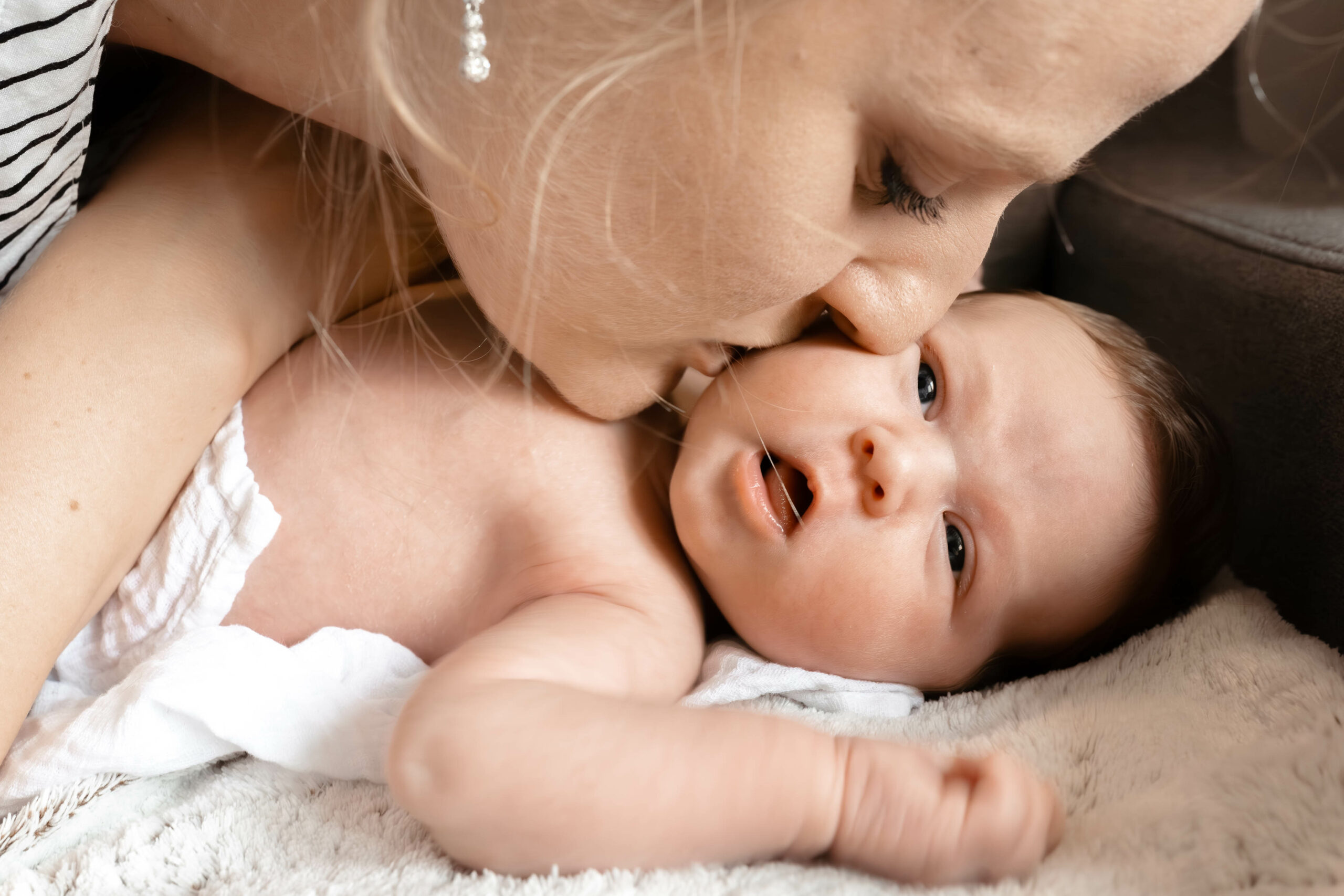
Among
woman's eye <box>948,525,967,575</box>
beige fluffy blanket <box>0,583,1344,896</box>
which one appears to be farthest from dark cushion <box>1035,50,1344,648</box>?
woman's eye <box>948,525,967,575</box>

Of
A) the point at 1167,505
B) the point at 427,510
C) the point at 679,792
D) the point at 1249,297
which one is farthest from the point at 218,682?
the point at 1249,297

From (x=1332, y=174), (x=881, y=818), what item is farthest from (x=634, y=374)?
(x=1332, y=174)

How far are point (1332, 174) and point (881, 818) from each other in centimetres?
99

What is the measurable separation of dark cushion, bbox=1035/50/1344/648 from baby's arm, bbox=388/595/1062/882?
488mm

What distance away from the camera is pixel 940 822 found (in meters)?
0.64

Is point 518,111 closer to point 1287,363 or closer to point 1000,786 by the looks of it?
point 1000,786

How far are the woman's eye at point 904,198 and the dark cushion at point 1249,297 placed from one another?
48cm

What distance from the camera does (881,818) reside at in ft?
2.11

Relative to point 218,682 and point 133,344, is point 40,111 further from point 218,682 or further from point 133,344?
point 218,682

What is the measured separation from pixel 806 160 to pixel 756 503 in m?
0.35

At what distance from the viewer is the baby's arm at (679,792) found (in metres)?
0.62

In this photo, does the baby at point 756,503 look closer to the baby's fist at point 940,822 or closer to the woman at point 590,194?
the woman at point 590,194

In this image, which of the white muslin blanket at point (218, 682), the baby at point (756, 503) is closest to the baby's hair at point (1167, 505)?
the baby at point (756, 503)

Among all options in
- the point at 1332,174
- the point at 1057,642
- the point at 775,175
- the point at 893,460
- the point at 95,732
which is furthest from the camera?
the point at 1332,174
